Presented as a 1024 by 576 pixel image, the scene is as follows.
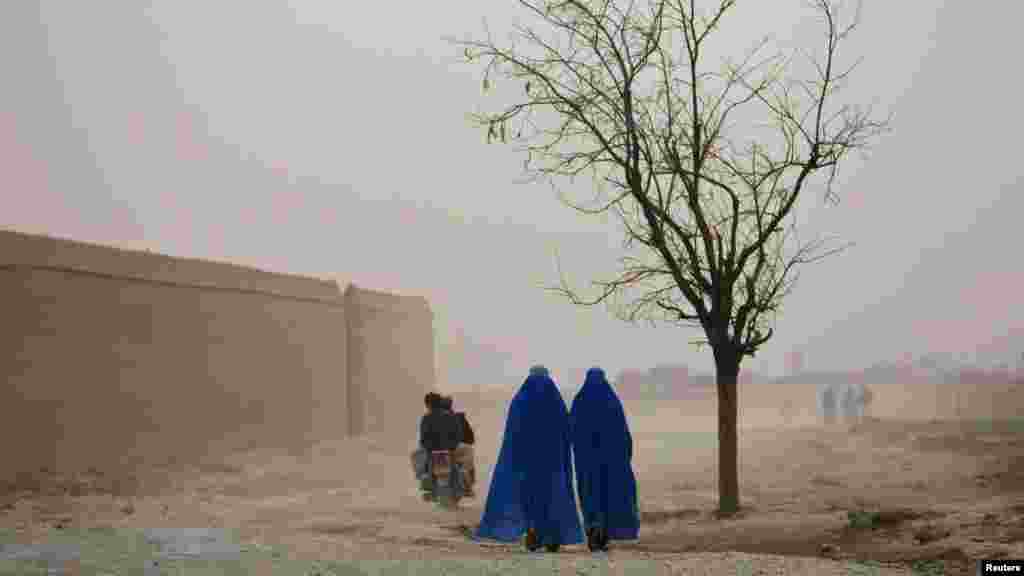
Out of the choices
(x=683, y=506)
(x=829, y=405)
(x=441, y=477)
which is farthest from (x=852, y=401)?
(x=441, y=477)

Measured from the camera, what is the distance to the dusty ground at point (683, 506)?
860 cm

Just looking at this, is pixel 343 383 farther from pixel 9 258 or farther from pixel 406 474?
pixel 9 258

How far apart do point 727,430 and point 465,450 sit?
2.89 m

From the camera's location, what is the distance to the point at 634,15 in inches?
479

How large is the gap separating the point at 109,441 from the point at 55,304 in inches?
78.5

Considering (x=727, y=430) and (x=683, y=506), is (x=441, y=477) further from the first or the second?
(x=727, y=430)

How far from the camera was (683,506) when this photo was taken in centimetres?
1356

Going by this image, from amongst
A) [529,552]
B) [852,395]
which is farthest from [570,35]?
[852,395]

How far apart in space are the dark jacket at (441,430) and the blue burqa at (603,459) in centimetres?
352

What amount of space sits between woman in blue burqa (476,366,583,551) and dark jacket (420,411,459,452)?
342cm

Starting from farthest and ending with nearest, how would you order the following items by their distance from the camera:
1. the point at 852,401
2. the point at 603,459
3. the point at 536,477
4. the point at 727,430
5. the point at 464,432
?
the point at 852,401 → the point at 464,432 → the point at 727,430 → the point at 603,459 → the point at 536,477

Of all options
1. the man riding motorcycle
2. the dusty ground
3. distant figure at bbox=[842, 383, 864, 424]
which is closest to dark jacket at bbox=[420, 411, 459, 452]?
the man riding motorcycle

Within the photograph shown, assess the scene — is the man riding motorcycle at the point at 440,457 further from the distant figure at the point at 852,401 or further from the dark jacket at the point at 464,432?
the distant figure at the point at 852,401

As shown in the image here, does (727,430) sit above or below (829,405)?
above
